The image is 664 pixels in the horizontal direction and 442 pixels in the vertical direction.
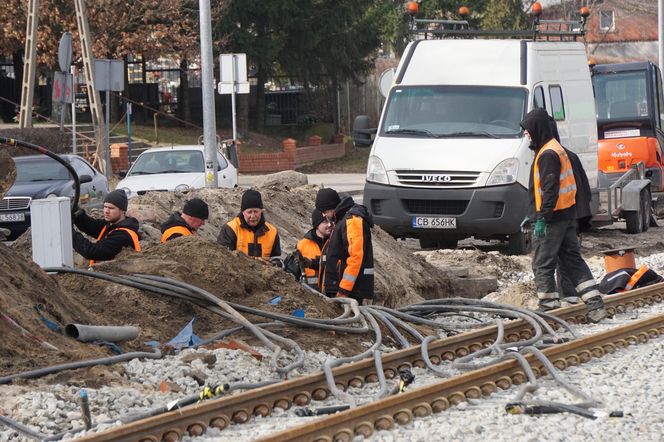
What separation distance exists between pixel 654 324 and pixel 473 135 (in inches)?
285

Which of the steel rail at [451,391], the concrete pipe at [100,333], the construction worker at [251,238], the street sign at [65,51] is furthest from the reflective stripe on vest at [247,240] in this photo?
the street sign at [65,51]

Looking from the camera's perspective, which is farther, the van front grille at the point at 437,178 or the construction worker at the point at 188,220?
the van front grille at the point at 437,178

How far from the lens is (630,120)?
25172mm

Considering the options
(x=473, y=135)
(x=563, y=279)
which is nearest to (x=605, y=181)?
(x=473, y=135)

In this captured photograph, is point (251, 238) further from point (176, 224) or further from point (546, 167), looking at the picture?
point (546, 167)

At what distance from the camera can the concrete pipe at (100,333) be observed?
8773 millimetres

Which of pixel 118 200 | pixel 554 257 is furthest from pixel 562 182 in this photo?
pixel 118 200

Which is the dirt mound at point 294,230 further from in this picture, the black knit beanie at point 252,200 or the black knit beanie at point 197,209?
the black knit beanie at point 252,200

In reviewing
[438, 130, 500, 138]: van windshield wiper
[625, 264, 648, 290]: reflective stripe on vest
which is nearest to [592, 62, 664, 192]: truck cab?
[438, 130, 500, 138]: van windshield wiper

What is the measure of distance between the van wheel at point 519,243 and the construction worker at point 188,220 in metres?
7.26

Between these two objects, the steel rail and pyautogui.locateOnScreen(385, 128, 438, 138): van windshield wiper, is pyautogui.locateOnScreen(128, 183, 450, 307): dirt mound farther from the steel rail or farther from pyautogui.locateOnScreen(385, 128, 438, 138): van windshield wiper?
the steel rail

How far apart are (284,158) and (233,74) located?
15028 mm

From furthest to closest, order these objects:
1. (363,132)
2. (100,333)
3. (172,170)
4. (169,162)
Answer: (169,162) → (172,170) → (363,132) → (100,333)

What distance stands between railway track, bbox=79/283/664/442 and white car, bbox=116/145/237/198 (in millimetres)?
12867
